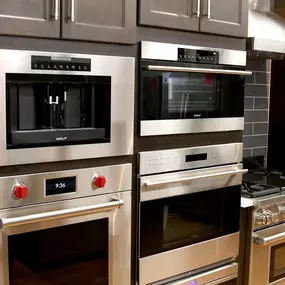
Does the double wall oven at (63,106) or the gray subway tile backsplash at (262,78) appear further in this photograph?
the gray subway tile backsplash at (262,78)

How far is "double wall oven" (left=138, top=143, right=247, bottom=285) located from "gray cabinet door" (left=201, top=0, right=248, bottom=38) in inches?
21.2

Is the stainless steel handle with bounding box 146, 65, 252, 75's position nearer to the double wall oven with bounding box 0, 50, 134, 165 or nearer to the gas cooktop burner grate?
the double wall oven with bounding box 0, 50, 134, 165

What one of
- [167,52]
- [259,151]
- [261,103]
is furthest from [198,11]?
[259,151]

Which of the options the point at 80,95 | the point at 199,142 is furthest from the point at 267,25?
the point at 80,95

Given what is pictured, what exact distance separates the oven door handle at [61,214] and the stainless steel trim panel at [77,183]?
0.05 metres

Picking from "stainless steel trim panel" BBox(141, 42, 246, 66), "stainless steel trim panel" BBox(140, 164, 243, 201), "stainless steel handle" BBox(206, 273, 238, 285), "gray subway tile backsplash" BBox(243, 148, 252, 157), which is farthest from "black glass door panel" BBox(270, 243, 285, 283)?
"stainless steel trim panel" BBox(141, 42, 246, 66)

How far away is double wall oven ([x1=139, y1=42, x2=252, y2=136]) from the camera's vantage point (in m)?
1.99

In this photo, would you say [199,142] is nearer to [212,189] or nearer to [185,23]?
[212,189]

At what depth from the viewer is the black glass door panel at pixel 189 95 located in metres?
2.00

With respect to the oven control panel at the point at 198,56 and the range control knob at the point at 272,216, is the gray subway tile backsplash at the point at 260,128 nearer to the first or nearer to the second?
the range control knob at the point at 272,216

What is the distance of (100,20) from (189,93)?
0.56 m

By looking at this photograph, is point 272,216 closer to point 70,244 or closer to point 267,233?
point 267,233

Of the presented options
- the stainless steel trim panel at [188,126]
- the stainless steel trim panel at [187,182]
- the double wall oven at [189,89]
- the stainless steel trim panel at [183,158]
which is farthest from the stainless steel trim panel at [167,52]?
the stainless steel trim panel at [187,182]

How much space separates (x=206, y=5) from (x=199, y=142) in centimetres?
61
